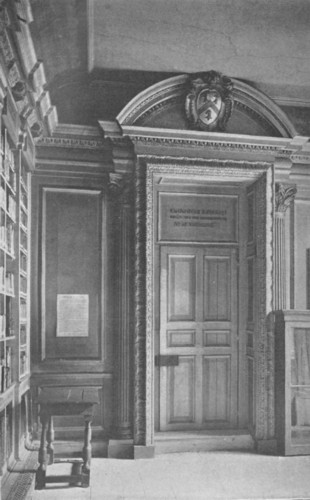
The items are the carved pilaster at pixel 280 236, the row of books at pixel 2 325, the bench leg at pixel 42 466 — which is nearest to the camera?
the row of books at pixel 2 325

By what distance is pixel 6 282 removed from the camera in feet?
13.0

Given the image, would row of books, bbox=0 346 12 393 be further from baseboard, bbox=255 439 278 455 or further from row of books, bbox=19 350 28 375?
baseboard, bbox=255 439 278 455

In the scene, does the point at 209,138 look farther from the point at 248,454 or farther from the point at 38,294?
the point at 248,454

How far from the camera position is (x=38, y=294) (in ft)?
16.2

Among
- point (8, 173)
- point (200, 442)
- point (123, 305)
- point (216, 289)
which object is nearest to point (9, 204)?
point (8, 173)

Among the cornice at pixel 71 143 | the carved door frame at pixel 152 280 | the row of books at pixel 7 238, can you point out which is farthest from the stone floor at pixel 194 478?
the cornice at pixel 71 143

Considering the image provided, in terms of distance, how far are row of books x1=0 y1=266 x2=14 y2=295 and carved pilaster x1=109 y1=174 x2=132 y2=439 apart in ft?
3.74

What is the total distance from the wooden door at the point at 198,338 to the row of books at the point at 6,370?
1698mm

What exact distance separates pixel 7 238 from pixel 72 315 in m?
1.24

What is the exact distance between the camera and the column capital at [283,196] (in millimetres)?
5230

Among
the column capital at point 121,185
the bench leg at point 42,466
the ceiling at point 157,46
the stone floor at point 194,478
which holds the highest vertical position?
the ceiling at point 157,46

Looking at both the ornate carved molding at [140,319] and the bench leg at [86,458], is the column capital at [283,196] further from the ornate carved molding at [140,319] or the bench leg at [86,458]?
the bench leg at [86,458]

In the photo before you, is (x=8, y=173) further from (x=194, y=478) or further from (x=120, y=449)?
(x=194, y=478)

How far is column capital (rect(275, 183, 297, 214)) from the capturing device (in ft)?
17.2
